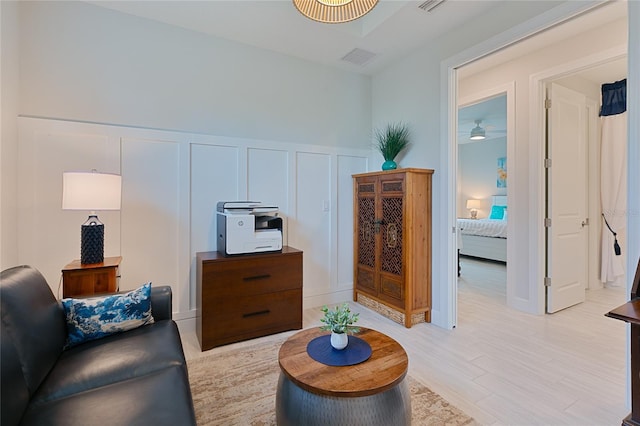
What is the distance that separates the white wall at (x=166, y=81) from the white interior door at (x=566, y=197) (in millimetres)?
2327

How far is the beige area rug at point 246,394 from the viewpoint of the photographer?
164cm

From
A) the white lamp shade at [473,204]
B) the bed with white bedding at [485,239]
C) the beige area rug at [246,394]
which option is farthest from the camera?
the white lamp shade at [473,204]

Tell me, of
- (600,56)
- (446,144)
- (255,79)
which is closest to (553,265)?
(446,144)

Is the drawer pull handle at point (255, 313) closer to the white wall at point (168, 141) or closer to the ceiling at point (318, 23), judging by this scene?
the white wall at point (168, 141)

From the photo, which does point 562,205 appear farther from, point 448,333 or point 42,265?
Result: point 42,265

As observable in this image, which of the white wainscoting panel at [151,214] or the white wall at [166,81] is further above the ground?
the white wall at [166,81]

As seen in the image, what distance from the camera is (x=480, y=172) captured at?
8148 mm

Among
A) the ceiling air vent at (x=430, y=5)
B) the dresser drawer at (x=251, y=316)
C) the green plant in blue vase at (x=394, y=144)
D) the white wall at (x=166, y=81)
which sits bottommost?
the dresser drawer at (x=251, y=316)

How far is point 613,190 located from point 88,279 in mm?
5519

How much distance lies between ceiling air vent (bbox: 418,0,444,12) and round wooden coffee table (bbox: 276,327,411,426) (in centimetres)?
270

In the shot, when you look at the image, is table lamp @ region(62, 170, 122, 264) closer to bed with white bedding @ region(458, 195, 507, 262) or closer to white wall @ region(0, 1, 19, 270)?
white wall @ region(0, 1, 19, 270)

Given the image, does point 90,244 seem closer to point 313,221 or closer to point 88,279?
point 88,279

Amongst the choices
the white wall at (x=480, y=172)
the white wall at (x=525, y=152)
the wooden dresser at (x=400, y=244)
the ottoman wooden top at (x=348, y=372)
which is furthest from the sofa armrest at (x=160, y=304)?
the white wall at (x=480, y=172)

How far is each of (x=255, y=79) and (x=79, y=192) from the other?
204cm
